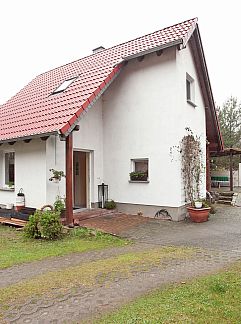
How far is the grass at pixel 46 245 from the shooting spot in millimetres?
6277

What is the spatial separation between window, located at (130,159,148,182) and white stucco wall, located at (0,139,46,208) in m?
3.47

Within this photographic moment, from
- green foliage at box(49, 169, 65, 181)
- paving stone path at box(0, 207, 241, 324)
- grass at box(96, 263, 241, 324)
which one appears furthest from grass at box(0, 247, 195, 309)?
green foliage at box(49, 169, 65, 181)

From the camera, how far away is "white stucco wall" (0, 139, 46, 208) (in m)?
9.69

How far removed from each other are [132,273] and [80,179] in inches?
305

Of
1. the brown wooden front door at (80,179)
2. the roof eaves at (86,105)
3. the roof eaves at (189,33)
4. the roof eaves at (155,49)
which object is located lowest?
the brown wooden front door at (80,179)

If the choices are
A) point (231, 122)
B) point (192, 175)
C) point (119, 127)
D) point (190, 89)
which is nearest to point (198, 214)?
point (192, 175)

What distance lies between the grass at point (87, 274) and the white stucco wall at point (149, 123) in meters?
4.36

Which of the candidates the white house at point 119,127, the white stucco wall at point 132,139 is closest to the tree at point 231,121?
the white house at point 119,127

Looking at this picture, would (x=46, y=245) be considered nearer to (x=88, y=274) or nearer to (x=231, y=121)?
(x=88, y=274)

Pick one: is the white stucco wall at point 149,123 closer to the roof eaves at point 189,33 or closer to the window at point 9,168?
the roof eaves at point 189,33

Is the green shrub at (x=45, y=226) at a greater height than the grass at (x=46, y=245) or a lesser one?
greater

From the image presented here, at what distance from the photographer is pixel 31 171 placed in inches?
396

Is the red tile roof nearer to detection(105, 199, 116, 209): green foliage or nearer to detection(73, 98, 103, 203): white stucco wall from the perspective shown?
detection(73, 98, 103, 203): white stucco wall

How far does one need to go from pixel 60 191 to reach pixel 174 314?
7103mm
